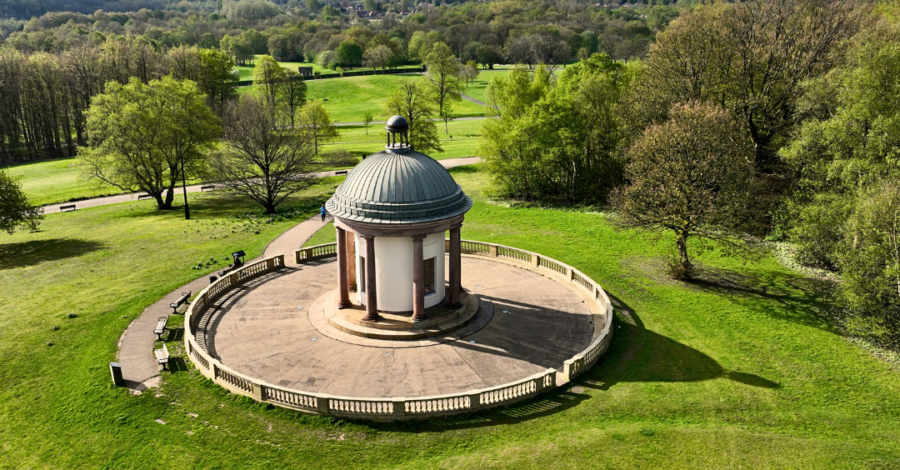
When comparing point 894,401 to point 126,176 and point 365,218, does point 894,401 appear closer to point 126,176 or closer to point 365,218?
point 365,218

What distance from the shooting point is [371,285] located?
3431 centimetres

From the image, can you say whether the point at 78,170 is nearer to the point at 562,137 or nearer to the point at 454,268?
the point at 562,137

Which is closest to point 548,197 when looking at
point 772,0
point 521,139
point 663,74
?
point 521,139

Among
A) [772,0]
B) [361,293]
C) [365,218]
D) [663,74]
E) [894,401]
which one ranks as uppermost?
[772,0]

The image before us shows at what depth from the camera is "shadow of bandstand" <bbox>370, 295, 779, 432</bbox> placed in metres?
26.5

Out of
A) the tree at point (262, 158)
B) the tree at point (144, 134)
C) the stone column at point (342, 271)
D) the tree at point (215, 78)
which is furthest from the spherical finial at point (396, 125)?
the tree at point (215, 78)

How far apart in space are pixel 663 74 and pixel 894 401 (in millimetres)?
40651

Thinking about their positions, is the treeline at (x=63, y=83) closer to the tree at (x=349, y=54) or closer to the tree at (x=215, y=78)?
the tree at (x=215, y=78)

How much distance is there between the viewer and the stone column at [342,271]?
3625 cm

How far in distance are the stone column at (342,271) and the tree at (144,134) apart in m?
38.0

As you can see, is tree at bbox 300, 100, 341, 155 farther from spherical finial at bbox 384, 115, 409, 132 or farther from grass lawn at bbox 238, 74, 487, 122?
spherical finial at bbox 384, 115, 409, 132

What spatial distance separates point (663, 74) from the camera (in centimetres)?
6109

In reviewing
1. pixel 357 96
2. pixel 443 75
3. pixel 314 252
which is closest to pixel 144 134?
pixel 314 252

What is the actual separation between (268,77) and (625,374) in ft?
343
